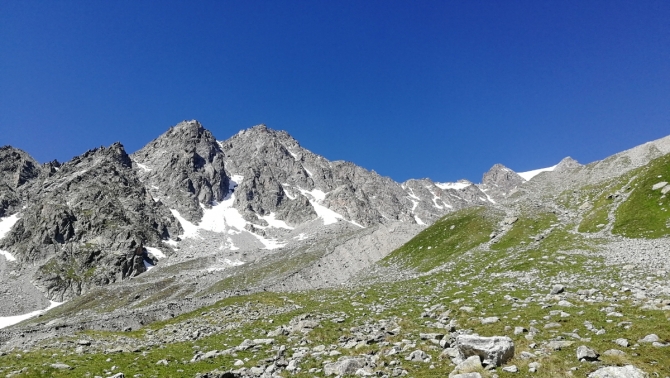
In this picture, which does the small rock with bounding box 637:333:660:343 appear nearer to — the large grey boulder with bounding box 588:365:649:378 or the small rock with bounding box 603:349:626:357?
the small rock with bounding box 603:349:626:357

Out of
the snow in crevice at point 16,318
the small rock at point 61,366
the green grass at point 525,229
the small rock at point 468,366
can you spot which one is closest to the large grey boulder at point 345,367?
the small rock at point 468,366

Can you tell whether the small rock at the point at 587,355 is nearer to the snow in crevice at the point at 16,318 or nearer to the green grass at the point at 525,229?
the green grass at the point at 525,229

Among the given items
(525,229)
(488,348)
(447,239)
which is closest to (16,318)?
(447,239)

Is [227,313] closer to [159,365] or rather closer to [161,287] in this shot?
[159,365]

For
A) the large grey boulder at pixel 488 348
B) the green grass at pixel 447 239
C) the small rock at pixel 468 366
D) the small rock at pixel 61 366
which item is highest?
the green grass at pixel 447 239

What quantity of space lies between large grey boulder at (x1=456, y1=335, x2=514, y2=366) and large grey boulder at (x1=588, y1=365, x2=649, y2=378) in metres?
3.00

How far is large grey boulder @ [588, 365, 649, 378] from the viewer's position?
41.4ft

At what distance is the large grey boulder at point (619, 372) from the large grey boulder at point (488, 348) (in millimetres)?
2999

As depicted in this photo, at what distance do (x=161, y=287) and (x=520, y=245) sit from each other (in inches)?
5789

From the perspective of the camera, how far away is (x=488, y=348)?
51.0 feet

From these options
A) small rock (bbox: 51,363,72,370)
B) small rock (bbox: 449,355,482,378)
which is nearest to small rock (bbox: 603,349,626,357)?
small rock (bbox: 449,355,482,378)

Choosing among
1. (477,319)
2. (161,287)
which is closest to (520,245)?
(477,319)

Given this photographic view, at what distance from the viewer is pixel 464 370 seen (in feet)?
49.8

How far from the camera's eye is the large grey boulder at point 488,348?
15.2 m
